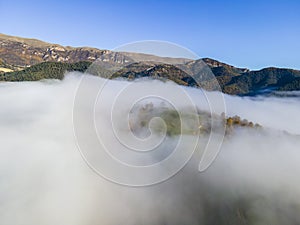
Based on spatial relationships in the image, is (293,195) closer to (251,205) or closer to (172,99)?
(251,205)

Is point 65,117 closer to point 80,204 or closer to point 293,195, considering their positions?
point 80,204

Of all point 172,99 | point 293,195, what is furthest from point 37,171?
point 172,99

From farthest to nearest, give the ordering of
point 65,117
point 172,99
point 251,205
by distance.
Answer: point 251,205
point 65,117
point 172,99

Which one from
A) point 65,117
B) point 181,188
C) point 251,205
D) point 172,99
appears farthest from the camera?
point 181,188

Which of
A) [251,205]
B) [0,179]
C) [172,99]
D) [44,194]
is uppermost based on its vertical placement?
[172,99]

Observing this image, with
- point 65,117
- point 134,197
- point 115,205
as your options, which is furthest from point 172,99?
point 134,197

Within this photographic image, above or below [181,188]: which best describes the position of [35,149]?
above

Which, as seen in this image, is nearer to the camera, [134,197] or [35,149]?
[35,149]

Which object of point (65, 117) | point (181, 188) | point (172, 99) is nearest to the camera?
point (172, 99)

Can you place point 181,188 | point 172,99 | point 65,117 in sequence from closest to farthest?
point 172,99, point 65,117, point 181,188
